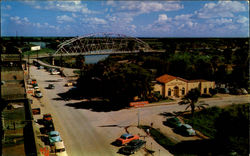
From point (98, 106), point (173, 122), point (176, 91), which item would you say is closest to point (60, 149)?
point (173, 122)

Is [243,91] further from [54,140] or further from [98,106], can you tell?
[54,140]

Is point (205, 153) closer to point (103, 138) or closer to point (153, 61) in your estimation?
point (103, 138)

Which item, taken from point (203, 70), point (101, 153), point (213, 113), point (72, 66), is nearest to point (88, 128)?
point (101, 153)

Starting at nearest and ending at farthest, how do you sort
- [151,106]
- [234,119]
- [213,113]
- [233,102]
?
[234,119], [213,113], [151,106], [233,102]

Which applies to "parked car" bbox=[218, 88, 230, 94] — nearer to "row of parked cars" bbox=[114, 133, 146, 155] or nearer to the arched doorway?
the arched doorway

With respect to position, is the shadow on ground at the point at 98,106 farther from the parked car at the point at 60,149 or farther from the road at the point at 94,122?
the parked car at the point at 60,149

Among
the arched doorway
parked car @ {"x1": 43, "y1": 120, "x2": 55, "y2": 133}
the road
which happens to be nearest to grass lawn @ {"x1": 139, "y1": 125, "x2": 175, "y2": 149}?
the road
